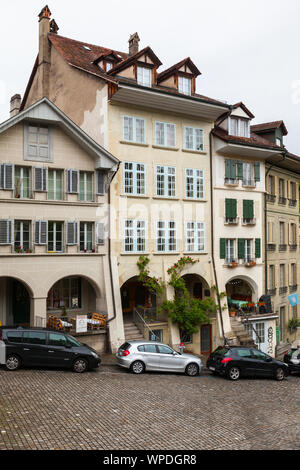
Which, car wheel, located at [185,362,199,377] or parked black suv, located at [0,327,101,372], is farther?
car wheel, located at [185,362,199,377]

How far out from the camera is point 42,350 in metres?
19.3

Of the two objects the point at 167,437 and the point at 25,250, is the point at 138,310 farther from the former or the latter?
the point at 167,437

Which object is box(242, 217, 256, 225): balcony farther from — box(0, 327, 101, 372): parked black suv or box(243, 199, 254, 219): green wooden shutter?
box(0, 327, 101, 372): parked black suv

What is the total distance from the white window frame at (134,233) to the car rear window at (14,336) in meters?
9.47

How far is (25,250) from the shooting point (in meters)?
23.9

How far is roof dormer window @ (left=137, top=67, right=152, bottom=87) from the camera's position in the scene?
28.4 m

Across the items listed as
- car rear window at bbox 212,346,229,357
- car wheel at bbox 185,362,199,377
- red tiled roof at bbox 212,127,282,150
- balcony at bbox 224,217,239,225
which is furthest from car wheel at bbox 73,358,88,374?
red tiled roof at bbox 212,127,282,150

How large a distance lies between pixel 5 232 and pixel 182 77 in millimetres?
15619

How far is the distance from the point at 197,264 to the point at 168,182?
5.70 meters

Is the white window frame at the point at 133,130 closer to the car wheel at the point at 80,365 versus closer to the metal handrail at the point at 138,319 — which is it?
the metal handrail at the point at 138,319

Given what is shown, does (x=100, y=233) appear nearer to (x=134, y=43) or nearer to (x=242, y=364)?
(x=242, y=364)

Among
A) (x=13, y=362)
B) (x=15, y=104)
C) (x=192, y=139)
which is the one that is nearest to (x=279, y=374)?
(x=13, y=362)

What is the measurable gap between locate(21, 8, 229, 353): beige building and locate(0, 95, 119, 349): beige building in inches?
54.3
